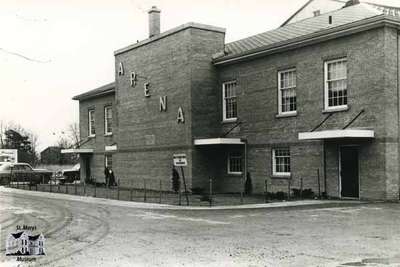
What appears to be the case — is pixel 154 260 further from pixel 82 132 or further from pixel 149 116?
pixel 82 132

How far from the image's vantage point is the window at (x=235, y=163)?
91.7 ft

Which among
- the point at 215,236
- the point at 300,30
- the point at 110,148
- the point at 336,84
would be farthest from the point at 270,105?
the point at 215,236

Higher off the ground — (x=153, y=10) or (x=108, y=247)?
(x=153, y=10)

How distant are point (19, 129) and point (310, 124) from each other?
85.2m

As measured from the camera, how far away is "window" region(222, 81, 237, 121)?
28.1m

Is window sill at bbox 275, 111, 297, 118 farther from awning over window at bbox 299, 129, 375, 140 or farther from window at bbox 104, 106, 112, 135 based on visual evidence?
window at bbox 104, 106, 112, 135

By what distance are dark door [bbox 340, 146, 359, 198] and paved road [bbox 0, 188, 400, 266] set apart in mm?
2773

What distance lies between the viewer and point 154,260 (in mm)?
9031

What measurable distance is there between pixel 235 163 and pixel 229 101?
331 centimetres

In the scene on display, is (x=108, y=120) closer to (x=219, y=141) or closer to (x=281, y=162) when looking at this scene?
(x=219, y=141)

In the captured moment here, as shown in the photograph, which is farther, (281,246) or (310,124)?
(310,124)

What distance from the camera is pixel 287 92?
25031 millimetres

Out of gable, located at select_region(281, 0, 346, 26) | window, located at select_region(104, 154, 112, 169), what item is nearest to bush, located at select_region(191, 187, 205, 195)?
window, located at select_region(104, 154, 112, 169)

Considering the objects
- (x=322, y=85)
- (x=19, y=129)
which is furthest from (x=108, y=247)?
(x=19, y=129)
